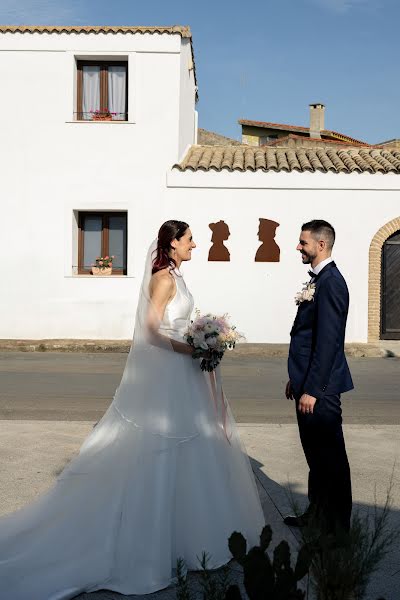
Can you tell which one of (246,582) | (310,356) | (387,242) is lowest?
(246,582)

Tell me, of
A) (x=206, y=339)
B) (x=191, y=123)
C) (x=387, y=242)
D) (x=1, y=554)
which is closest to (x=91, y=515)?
(x=1, y=554)

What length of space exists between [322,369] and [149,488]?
1.21 m

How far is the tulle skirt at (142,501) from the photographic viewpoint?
412 cm

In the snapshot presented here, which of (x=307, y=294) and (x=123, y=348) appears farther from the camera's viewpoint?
(x=123, y=348)

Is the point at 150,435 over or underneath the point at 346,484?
over

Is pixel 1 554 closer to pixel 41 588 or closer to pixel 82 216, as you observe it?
pixel 41 588

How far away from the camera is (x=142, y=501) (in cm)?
436

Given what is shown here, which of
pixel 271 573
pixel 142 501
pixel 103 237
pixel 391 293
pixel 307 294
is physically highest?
pixel 103 237

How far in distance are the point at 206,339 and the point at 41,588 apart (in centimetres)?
166

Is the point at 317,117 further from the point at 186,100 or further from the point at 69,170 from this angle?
the point at 69,170

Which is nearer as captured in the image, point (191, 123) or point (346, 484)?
point (346, 484)

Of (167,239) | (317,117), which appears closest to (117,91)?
(167,239)

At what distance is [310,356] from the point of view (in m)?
4.67

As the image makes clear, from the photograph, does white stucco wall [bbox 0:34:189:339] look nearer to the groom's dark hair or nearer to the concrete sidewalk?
the concrete sidewalk
